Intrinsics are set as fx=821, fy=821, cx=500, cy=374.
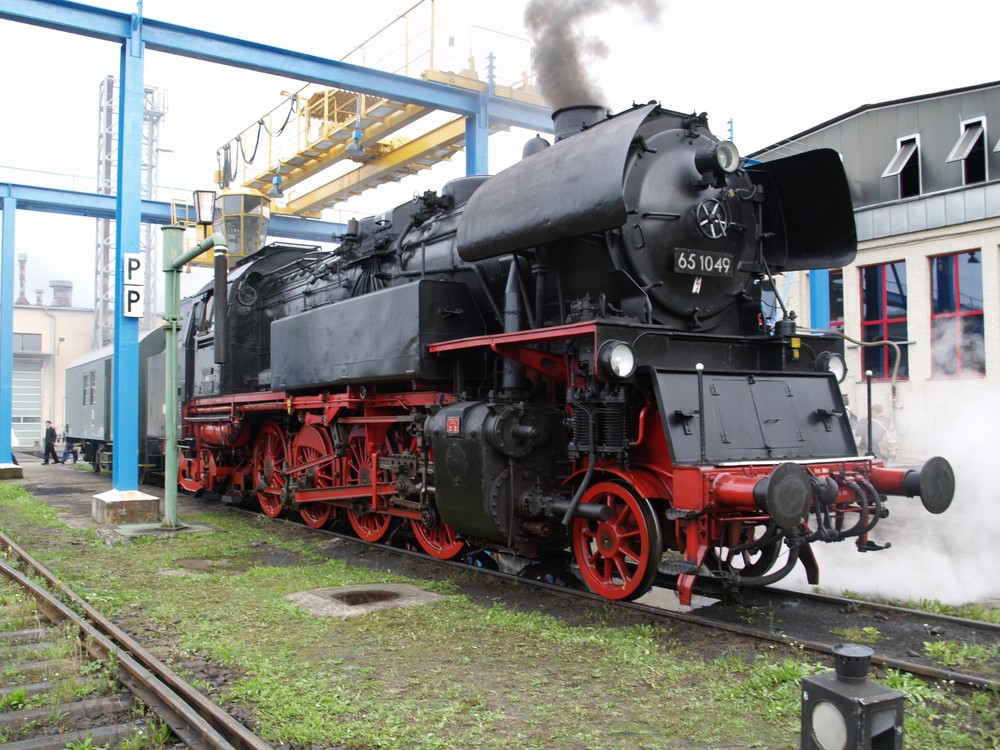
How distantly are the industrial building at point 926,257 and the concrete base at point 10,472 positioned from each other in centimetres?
1783

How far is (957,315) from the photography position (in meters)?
15.7

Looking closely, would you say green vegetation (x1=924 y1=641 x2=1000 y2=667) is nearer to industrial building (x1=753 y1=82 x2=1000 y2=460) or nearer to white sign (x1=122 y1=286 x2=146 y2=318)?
white sign (x1=122 y1=286 x2=146 y2=318)

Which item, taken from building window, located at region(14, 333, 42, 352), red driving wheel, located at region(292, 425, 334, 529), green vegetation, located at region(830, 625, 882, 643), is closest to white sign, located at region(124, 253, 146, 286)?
red driving wheel, located at region(292, 425, 334, 529)

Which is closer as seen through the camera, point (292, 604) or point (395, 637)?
point (395, 637)

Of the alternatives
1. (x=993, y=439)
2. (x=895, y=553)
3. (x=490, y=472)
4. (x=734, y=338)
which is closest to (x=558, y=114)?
(x=734, y=338)

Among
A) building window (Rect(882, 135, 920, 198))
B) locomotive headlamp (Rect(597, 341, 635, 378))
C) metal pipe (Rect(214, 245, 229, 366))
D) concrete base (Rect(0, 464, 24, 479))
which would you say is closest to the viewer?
locomotive headlamp (Rect(597, 341, 635, 378))

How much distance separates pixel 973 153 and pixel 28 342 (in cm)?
4394

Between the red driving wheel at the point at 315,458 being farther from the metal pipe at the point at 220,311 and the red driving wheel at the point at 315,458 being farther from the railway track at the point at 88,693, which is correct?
the railway track at the point at 88,693

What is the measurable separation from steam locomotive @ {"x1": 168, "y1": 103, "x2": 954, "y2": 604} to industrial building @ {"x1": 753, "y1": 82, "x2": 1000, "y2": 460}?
9169 mm

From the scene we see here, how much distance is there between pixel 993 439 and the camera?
908cm

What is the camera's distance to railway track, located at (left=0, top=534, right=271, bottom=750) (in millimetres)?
3701

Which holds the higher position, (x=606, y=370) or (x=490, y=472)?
(x=606, y=370)

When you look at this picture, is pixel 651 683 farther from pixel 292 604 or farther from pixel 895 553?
pixel 895 553

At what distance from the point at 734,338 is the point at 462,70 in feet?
27.6
